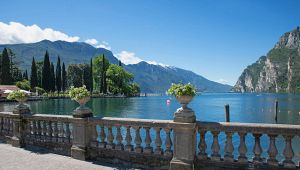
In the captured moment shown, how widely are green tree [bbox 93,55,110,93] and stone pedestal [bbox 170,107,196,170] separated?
101911 mm

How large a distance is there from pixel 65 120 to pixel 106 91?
103 meters

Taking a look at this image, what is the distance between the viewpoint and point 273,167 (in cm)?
639

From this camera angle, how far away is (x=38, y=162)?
8.52 metres

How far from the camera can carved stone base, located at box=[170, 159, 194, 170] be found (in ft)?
23.5

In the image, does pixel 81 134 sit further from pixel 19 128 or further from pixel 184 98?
pixel 184 98

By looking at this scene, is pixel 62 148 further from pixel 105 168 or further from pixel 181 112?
pixel 181 112

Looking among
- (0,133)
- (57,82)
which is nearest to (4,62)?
(57,82)

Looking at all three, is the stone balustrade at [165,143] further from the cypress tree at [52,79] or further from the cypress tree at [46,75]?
the cypress tree at [52,79]

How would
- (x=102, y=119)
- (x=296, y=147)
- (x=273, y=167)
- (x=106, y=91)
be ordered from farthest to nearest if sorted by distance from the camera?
(x=106, y=91), (x=296, y=147), (x=102, y=119), (x=273, y=167)

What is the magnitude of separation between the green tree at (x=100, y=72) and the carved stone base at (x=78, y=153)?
99.7 m

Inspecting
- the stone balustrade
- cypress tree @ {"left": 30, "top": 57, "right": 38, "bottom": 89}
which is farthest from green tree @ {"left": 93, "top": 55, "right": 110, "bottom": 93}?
the stone balustrade

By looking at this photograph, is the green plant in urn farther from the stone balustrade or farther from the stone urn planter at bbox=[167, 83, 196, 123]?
the stone urn planter at bbox=[167, 83, 196, 123]

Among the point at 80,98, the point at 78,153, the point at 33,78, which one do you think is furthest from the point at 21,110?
the point at 33,78

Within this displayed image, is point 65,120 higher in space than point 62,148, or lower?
Result: higher
